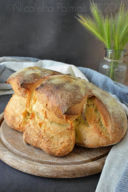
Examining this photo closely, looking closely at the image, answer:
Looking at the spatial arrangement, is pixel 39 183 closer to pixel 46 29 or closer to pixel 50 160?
pixel 50 160

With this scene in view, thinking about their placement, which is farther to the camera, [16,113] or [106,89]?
[106,89]

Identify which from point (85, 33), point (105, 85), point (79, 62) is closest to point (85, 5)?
point (85, 33)

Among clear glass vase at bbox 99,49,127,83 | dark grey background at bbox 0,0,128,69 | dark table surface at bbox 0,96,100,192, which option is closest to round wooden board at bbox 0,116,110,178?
dark table surface at bbox 0,96,100,192

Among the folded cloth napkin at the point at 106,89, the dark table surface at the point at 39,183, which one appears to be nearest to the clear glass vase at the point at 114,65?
the folded cloth napkin at the point at 106,89

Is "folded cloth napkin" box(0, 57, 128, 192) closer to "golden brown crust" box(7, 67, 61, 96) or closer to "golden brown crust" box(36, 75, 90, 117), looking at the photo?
"golden brown crust" box(36, 75, 90, 117)

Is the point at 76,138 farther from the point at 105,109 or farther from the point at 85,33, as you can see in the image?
the point at 85,33

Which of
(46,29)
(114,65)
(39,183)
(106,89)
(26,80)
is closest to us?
(39,183)

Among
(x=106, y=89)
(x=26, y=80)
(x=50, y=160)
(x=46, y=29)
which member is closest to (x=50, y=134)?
(x=50, y=160)
